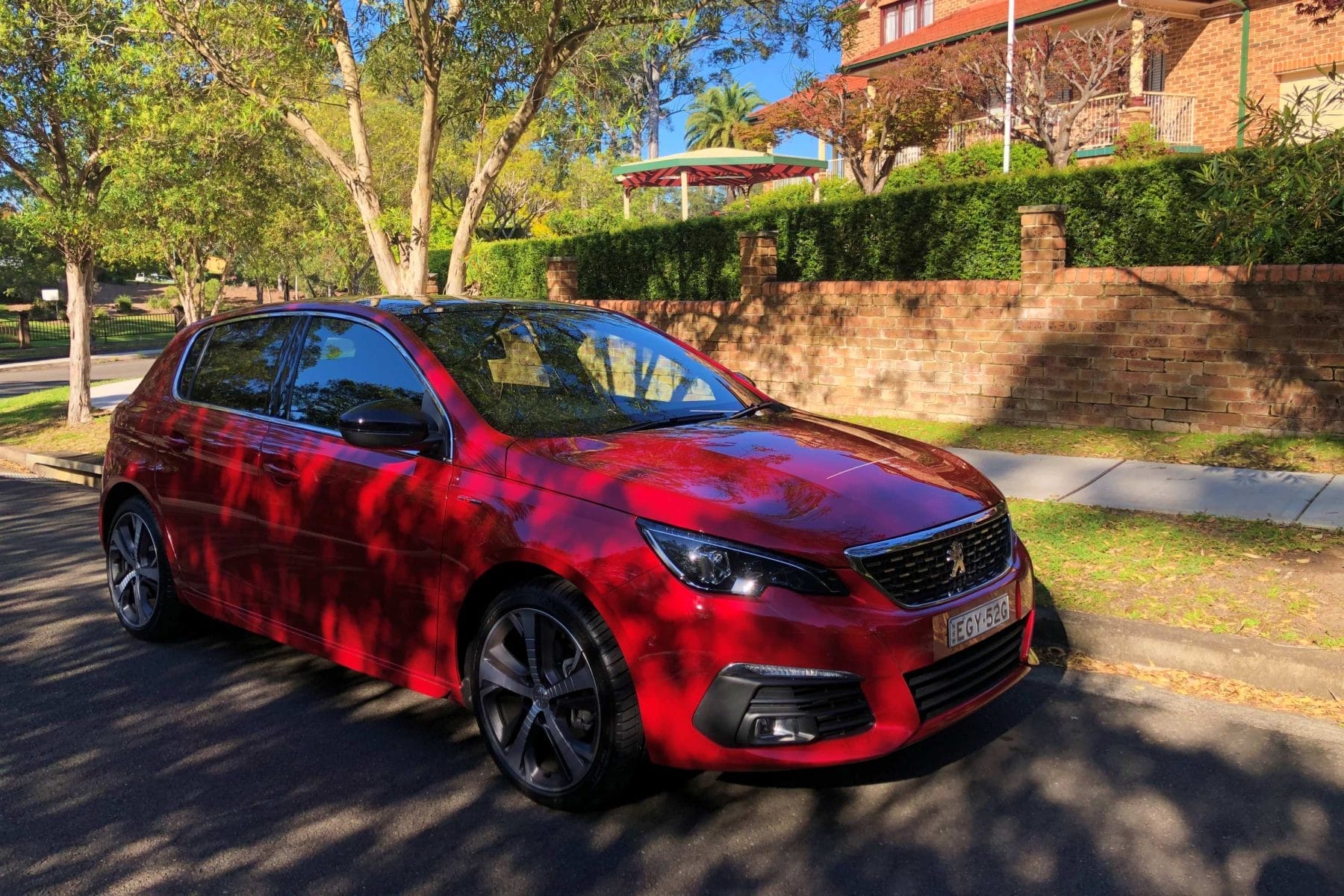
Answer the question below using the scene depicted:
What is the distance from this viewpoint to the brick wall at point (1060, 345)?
895 centimetres

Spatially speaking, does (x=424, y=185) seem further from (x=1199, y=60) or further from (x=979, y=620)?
(x=1199, y=60)

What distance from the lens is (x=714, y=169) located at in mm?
24453

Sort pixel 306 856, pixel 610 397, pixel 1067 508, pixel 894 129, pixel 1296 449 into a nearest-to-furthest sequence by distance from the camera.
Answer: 1. pixel 306 856
2. pixel 610 397
3. pixel 1067 508
4. pixel 1296 449
5. pixel 894 129

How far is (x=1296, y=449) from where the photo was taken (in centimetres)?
859

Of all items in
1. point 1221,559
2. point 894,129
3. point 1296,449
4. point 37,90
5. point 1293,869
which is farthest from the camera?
point 894,129

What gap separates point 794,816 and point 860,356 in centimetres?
892

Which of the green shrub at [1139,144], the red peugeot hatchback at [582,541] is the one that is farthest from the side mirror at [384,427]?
the green shrub at [1139,144]

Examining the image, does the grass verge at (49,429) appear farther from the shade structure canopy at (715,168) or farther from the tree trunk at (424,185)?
the shade structure canopy at (715,168)

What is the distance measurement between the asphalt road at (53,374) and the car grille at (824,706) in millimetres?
23392

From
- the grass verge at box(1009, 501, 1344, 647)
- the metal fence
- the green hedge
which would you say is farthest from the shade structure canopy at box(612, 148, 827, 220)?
the metal fence

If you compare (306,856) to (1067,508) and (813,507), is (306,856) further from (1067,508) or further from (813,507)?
(1067,508)

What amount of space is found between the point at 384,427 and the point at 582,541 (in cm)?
97

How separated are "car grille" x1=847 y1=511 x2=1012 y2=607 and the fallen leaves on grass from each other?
1394 millimetres

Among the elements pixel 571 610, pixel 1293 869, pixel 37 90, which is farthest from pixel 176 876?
pixel 37 90
